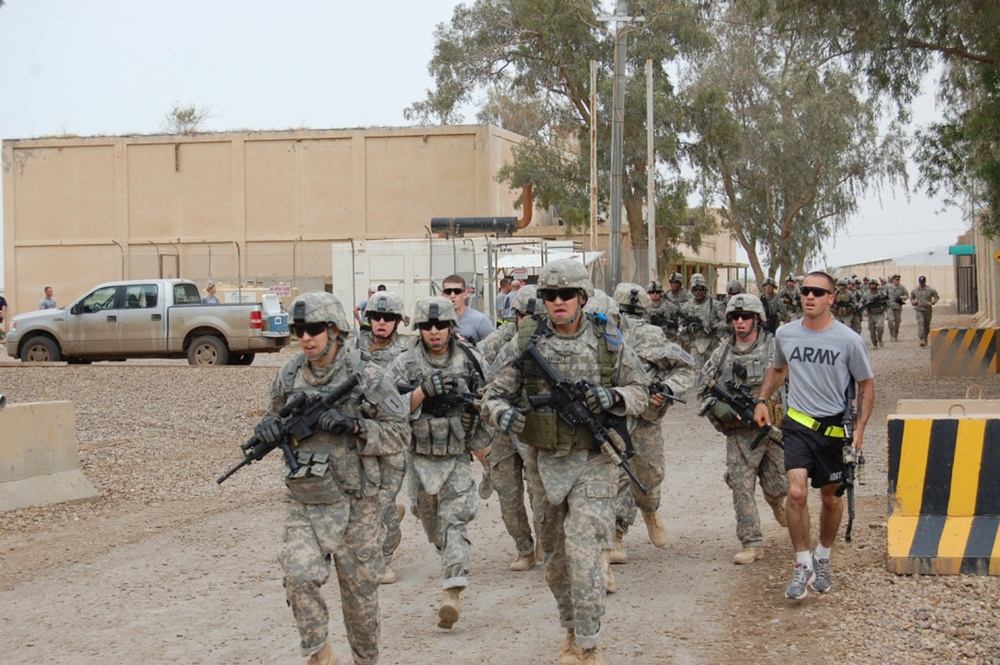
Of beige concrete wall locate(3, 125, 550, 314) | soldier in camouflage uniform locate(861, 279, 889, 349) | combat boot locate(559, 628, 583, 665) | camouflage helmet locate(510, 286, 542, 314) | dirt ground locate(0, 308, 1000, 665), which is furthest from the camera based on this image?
beige concrete wall locate(3, 125, 550, 314)

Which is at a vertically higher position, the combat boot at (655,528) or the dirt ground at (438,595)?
the combat boot at (655,528)

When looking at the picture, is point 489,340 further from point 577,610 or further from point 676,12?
point 676,12

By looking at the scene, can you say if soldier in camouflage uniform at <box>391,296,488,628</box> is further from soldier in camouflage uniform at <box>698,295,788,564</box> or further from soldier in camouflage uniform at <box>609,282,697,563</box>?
soldier in camouflage uniform at <box>698,295,788,564</box>

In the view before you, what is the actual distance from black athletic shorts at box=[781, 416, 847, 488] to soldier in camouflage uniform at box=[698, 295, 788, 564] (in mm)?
1191

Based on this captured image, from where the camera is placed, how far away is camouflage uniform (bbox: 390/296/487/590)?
7199 mm

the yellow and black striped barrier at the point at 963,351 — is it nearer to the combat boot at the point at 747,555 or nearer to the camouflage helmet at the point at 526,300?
the combat boot at the point at 747,555

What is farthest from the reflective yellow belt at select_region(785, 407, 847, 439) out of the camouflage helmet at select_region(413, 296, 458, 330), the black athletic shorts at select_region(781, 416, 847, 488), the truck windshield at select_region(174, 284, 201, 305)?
the truck windshield at select_region(174, 284, 201, 305)

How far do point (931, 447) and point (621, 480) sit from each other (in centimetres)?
189

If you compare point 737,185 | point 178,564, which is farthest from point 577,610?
point 737,185

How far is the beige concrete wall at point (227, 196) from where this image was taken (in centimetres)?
4247

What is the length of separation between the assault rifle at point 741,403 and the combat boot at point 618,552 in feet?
3.18

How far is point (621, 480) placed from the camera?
8.09m

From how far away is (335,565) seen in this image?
5.37 meters

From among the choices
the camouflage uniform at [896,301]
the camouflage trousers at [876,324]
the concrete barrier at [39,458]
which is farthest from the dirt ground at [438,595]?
the camouflage uniform at [896,301]
